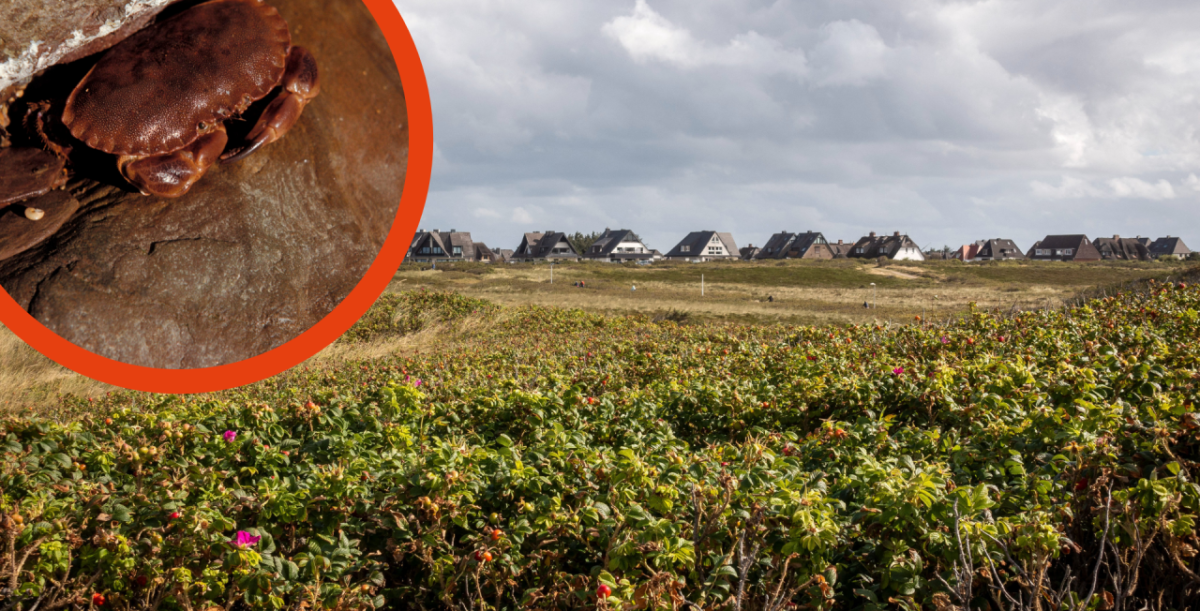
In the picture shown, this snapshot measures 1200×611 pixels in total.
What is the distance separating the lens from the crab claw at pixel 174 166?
68.5 inches

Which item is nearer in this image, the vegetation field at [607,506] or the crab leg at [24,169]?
the crab leg at [24,169]

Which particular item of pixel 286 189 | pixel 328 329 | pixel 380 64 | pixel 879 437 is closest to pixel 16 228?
pixel 286 189

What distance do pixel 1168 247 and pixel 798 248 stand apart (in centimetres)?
5370

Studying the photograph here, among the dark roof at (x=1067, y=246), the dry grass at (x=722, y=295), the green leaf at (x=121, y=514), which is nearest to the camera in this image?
the green leaf at (x=121, y=514)

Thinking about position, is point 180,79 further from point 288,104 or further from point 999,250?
point 999,250

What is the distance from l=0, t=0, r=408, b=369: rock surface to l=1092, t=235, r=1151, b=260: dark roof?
119824mm

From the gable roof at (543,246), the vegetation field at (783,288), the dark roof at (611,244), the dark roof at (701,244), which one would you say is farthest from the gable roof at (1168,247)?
the gable roof at (543,246)

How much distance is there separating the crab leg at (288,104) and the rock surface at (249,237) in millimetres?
75

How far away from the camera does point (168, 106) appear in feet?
5.70

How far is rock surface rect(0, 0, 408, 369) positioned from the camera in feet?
6.52

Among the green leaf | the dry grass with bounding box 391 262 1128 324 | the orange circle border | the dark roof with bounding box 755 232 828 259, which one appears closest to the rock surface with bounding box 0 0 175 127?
the orange circle border

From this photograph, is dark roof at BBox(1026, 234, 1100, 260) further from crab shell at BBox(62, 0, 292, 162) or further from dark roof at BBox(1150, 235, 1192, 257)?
crab shell at BBox(62, 0, 292, 162)

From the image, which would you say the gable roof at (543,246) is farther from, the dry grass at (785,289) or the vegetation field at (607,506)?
the vegetation field at (607,506)

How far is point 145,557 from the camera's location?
3121 millimetres
